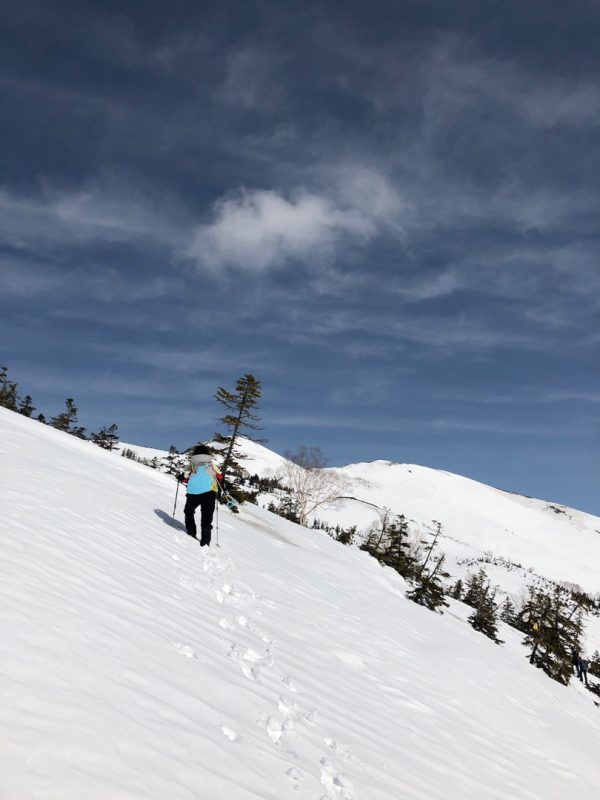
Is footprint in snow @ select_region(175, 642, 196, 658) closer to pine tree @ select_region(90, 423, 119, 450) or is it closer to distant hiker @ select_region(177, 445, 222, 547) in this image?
distant hiker @ select_region(177, 445, 222, 547)

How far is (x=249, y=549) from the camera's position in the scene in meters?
14.6

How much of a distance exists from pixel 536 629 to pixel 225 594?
3620 centimetres

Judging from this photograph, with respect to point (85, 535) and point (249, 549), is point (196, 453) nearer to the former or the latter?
point (85, 535)

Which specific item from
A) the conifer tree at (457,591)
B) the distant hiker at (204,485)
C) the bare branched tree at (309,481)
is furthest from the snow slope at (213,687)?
the conifer tree at (457,591)

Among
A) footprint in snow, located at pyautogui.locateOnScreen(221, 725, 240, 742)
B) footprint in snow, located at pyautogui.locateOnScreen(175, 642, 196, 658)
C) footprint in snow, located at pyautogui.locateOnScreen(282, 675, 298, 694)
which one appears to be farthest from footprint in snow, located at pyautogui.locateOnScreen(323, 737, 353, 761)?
footprint in snow, located at pyautogui.locateOnScreen(175, 642, 196, 658)

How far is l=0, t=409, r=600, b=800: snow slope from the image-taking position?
10.3 ft

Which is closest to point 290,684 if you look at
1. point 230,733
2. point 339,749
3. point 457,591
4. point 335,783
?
point 339,749

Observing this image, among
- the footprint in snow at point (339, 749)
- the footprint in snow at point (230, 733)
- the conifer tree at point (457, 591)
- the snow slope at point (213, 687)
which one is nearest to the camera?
the snow slope at point (213, 687)

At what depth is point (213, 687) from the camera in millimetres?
4746

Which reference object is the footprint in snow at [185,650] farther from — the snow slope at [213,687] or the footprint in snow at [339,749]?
the footprint in snow at [339,749]

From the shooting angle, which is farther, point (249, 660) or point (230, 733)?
point (249, 660)

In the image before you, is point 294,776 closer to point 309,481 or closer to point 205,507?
point 205,507

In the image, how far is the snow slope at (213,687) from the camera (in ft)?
10.3

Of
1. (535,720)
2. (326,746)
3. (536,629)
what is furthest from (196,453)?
(536,629)
